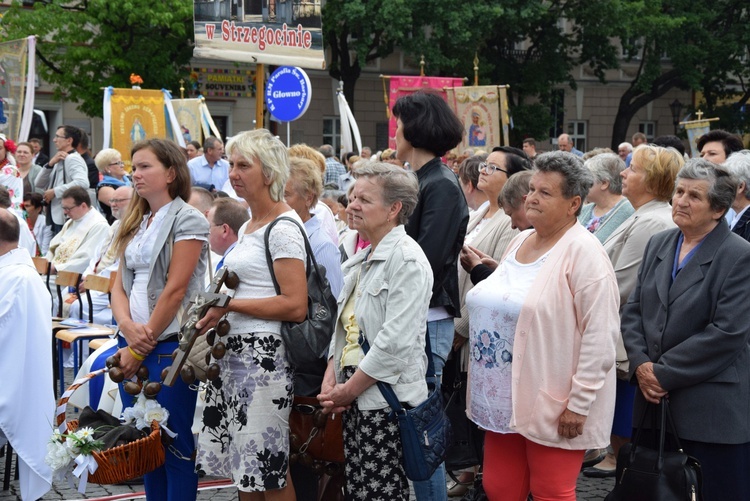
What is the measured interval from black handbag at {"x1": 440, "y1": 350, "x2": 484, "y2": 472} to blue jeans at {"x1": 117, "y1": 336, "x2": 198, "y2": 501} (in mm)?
1236

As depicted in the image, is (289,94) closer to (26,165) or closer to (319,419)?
(26,165)

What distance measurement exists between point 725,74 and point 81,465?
1391 inches

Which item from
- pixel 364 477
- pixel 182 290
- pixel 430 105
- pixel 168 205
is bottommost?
pixel 364 477

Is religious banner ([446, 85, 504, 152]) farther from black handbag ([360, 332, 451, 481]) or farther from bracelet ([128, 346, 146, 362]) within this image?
black handbag ([360, 332, 451, 481])

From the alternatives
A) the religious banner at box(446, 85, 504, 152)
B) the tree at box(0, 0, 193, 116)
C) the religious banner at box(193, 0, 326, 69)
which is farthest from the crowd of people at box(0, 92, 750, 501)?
the tree at box(0, 0, 193, 116)

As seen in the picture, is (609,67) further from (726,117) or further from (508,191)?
(508,191)

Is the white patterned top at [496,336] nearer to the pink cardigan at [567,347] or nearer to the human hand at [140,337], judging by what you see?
the pink cardigan at [567,347]

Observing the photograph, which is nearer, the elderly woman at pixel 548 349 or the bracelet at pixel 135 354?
the elderly woman at pixel 548 349

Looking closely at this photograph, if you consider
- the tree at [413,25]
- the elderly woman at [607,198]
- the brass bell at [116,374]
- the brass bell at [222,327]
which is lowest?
the brass bell at [116,374]

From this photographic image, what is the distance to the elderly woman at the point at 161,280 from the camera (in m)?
4.32

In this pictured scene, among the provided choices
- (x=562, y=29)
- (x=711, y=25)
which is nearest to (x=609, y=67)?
(x=562, y=29)

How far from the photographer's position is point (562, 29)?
34125mm

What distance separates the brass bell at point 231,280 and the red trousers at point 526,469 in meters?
1.24

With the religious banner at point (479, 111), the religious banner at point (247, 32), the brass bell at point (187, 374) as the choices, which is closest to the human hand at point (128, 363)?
the brass bell at point (187, 374)
